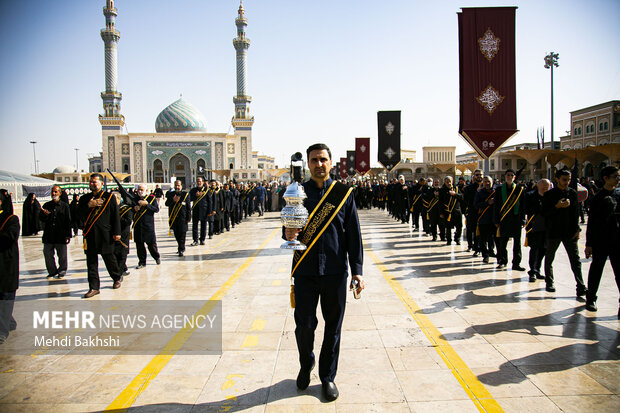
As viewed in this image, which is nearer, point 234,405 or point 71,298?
point 234,405

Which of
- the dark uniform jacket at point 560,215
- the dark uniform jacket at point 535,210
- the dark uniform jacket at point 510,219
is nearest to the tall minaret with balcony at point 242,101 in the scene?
the dark uniform jacket at point 510,219

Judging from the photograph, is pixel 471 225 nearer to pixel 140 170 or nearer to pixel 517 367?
pixel 517 367

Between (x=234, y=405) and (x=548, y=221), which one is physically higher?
(x=548, y=221)

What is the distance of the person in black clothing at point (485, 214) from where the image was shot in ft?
27.1

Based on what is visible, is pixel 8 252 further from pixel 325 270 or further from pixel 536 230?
pixel 536 230

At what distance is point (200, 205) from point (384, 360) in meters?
9.11

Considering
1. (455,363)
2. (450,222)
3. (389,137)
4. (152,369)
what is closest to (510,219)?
(450,222)

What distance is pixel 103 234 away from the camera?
6414 mm

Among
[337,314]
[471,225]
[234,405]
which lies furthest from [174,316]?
[471,225]

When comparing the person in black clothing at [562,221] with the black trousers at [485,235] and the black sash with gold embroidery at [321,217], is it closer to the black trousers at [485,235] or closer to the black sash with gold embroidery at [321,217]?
the black trousers at [485,235]

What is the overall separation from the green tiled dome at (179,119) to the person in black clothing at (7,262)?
255 feet

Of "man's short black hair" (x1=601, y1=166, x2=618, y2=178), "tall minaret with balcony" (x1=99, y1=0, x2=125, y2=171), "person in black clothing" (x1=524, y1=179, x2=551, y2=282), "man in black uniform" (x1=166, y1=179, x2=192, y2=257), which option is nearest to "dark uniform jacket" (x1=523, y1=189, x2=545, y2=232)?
"person in black clothing" (x1=524, y1=179, x2=551, y2=282)

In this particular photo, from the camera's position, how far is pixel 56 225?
7.77m

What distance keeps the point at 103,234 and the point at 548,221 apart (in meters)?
6.71
